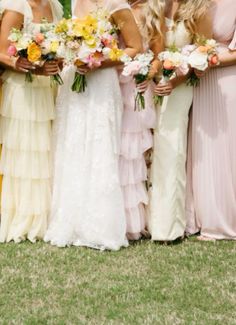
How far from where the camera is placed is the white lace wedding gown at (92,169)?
21.0ft

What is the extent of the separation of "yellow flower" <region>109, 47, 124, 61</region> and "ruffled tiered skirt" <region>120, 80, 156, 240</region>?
547mm

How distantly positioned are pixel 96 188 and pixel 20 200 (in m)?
0.79

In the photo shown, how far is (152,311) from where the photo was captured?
4906 mm

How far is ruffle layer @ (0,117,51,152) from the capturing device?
258 inches

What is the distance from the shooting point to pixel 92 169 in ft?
21.1

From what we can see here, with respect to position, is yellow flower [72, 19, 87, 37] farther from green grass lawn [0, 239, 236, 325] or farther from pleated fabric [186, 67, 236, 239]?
green grass lawn [0, 239, 236, 325]

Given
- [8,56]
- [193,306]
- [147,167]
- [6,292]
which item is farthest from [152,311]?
[8,56]

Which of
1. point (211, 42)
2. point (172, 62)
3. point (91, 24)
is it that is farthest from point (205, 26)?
point (91, 24)

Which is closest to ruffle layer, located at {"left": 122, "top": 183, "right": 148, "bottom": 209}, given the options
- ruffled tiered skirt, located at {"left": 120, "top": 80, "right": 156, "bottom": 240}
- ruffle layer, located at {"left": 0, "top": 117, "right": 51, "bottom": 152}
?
ruffled tiered skirt, located at {"left": 120, "top": 80, "right": 156, "bottom": 240}

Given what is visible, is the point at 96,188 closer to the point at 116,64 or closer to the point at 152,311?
the point at 116,64

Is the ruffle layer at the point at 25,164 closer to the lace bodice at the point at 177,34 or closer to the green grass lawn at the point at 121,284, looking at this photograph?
the green grass lawn at the point at 121,284

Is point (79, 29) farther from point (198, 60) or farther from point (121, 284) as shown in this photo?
point (121, 284)

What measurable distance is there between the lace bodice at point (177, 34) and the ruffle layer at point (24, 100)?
1.29m

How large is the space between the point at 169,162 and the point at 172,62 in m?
1.04
